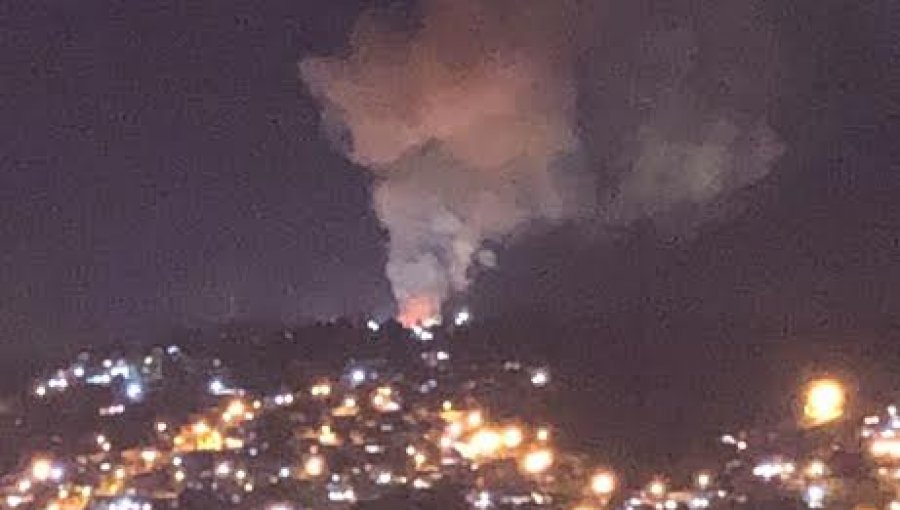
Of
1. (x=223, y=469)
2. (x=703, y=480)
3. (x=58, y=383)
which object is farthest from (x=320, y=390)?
(x=703, y=480)

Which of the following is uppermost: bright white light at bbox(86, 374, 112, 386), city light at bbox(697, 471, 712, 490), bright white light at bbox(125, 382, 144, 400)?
bright white light at bbox(86, 374, 112, 386)

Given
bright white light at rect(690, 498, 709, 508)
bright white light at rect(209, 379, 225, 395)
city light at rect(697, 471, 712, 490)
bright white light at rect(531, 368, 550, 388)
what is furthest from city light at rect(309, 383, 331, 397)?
bright white light at rect(690, 498, 709, 508)

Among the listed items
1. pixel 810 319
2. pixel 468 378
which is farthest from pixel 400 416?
pixel 810 319

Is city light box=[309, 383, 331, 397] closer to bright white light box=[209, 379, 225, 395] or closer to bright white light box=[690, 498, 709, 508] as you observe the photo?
bright white light box=[209, 379, 225, 395]

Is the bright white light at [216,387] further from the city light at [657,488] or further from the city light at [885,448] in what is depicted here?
the city light at [885,448]

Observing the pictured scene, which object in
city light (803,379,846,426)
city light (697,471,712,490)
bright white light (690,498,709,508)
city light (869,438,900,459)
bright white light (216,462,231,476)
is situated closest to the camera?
bright white light (690,498,709,508)

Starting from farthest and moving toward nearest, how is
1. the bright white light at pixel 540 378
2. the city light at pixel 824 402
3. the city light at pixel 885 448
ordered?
the bright white light at pixel 540 378
the city light at pixel 824 402
the city light at pixel 885 448

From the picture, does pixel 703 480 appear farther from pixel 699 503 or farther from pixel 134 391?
pixel 134 391

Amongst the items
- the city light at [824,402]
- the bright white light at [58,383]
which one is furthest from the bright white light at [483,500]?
the bright white light at [58,383]
